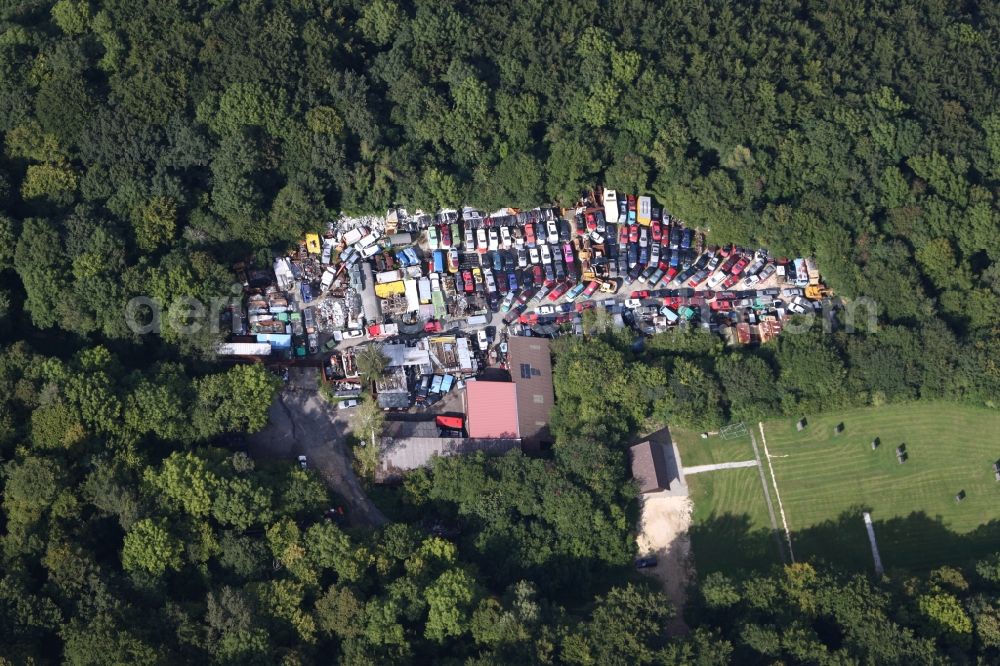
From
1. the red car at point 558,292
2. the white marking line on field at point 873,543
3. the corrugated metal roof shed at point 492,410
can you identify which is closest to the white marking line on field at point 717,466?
the white marking line on field at point 873,543

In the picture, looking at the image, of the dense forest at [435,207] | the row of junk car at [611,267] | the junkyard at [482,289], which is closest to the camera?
the dense forest at [435,207]

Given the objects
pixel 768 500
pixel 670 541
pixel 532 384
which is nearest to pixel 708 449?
pixel 768 500

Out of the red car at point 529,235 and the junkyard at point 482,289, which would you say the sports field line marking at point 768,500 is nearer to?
the junkyard at point 482,289

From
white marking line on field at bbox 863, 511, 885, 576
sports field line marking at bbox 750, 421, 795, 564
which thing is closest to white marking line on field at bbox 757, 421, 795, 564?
sports field line marking at bbox 750, 421, 795, 564

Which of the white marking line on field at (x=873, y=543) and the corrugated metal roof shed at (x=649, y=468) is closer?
the corrugated metal roof shed at (x=649, y=468)

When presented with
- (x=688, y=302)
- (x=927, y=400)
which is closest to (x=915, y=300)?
(x=927, y=400)

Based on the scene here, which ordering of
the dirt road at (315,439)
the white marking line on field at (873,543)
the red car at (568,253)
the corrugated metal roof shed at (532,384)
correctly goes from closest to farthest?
the dirt road at (315,439) < the white marking line on field at (873,543) < the corrugated metal roof shed at (532,384) < the red car at (568,253)

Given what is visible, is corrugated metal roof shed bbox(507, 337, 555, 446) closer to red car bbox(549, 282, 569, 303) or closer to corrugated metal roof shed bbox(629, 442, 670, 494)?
red car bbox(549, 282, 569, 303)

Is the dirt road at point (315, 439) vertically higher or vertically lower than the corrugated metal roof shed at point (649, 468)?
higher
